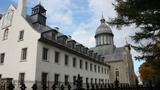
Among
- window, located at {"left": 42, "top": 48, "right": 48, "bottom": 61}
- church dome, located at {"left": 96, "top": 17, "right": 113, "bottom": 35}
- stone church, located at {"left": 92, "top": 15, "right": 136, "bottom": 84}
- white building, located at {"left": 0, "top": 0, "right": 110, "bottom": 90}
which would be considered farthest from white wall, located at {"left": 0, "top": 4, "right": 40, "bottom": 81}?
church dome, located at {"left": 96, "top": 17, "right": 113, "bottom": 35}

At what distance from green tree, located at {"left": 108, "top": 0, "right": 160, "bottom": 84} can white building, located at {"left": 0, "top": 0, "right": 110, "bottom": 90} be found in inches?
501

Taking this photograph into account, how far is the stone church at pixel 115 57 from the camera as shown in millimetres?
46625

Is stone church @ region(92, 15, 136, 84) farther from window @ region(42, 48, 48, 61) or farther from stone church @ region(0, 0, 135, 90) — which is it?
window @ region(42, 48, 48, 61)

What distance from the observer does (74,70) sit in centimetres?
2741

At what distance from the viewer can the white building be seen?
20141 mm

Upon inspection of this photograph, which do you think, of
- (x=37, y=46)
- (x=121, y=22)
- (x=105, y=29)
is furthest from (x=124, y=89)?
(x=105, y=29)

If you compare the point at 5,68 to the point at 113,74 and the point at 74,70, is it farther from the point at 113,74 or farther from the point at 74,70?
the point at 113,74

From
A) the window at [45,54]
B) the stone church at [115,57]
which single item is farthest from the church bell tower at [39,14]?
the stone church at [115,57]

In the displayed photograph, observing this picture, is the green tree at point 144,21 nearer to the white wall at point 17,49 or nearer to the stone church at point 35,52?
the stone church at point 35,52

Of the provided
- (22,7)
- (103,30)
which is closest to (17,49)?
(22,7)

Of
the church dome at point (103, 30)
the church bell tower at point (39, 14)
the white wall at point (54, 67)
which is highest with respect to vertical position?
the church dome at point (103, 30)

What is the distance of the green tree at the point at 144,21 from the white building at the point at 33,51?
1272cm

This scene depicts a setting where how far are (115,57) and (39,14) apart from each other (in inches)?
1184

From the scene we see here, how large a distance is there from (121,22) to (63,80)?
16.8 metres
